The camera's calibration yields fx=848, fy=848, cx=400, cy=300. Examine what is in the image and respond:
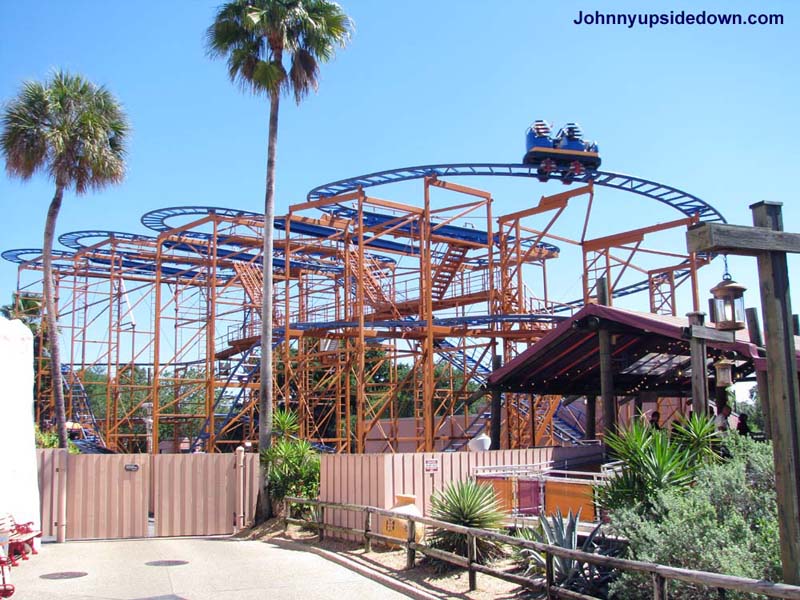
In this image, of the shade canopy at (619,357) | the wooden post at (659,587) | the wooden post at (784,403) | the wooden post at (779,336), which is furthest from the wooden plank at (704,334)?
the wooden post at (659,587)

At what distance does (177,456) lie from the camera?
1652cm

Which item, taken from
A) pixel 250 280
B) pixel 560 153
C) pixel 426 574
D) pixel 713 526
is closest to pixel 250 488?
pixel 426 574

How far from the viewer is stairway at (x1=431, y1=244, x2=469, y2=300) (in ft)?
105

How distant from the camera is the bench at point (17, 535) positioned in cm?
1112

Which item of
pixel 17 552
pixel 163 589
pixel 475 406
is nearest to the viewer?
pixel 163 589

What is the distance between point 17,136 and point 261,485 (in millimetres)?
9856

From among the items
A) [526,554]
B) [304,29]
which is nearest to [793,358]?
[526,554]

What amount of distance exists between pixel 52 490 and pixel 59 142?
8.36 meters

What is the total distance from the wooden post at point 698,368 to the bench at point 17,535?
33.3 ft

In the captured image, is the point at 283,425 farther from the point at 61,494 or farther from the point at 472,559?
the point at 472,559

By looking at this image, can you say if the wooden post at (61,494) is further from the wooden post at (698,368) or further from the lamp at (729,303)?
the lamp at (729,303)

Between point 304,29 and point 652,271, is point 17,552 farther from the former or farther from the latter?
point 652,271

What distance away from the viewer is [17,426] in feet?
40.3

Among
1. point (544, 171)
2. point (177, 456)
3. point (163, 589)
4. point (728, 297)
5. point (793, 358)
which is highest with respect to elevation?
point (544, 171)
